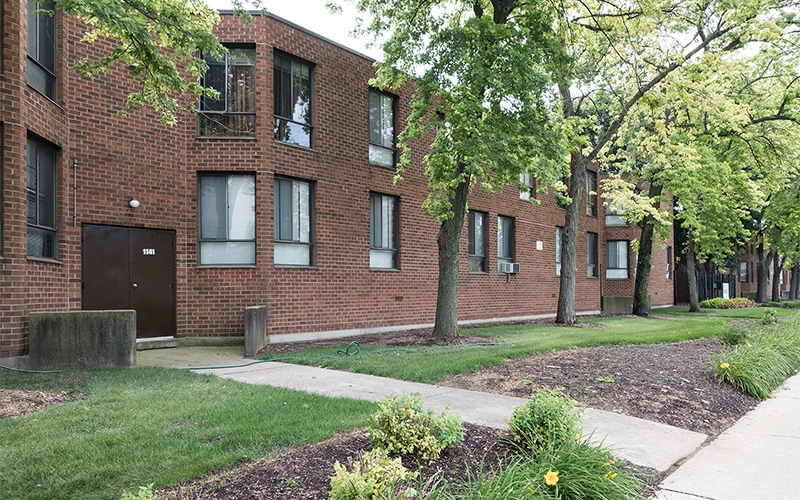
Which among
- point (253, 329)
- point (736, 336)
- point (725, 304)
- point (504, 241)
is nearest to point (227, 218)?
point (253, 329)

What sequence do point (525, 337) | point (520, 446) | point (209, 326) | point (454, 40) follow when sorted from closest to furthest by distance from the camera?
1. point (520, 446)
2. point (454, 40)
3. point (209, 326)
4. point (525, 337)

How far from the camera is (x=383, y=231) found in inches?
636

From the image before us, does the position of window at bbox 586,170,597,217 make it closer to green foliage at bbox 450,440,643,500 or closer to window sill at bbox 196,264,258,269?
window sill at bbox 196,264,258,269

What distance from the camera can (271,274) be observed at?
12.9 m

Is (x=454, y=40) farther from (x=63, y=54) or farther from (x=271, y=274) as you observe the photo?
(x=63, y=54)

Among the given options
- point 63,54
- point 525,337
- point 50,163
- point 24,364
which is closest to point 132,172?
point 50,163

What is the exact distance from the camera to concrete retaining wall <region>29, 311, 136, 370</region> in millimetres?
9000

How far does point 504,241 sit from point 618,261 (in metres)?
13.4

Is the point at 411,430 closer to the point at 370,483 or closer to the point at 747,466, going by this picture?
the point at 370,483

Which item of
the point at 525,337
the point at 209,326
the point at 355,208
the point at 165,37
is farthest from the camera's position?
the point at 355,208

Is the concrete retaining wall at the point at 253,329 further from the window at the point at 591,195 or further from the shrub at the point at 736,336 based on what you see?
the window at the point at 591,195

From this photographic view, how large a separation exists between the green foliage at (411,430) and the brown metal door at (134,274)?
8.96 meters

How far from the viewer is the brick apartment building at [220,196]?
9891 millimetres

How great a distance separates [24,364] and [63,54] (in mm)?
5688
